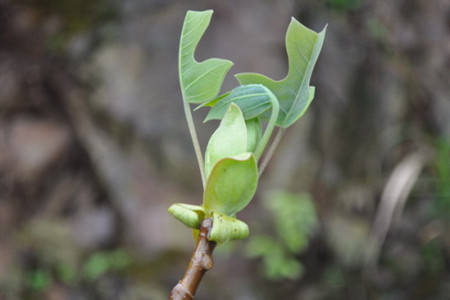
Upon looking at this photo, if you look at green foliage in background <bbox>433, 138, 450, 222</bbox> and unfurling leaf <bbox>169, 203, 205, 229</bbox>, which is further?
green foliage in background <bbox>433, 138, 450, 222</bbox>

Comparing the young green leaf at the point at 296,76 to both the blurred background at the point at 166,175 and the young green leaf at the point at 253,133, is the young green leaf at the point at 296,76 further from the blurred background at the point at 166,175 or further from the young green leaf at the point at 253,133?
the blurred background at the point at 166,175

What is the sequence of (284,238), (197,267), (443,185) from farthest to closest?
1. (443,185)
2. (284,238)
3. (197,267)

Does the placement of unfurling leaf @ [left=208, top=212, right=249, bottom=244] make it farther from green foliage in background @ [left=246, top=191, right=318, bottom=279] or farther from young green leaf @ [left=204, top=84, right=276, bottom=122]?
green foliage in background @ [left=246, top=191, right=318, bottom=279]

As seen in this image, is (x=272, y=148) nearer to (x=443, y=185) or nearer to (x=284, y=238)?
(x=284, y=238)

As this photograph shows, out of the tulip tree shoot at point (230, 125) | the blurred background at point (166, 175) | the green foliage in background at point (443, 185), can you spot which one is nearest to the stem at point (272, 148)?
the tulip tree shoot at point (230, 125)

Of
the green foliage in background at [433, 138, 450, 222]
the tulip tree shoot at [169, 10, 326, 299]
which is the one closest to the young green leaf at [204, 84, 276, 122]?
the tulip tree shoot at [169, 10, 326, 299]

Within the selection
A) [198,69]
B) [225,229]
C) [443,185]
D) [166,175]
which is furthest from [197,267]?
[443,185]
